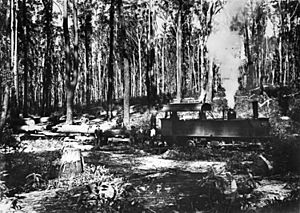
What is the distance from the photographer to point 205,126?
508cm

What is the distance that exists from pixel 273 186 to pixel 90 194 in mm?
1465

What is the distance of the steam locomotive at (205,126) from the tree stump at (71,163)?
1.48 meters

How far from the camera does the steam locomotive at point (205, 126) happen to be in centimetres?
451

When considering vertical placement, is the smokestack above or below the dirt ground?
above

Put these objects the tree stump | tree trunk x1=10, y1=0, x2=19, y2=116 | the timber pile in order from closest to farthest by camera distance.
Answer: the tree stump < the timber pile < tree trunk x1=10, y1=0, x2=19, y2=116

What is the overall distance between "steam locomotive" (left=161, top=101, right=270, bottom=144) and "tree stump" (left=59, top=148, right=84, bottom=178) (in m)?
1.48

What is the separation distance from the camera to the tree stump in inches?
131

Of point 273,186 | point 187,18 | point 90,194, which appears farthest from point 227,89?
point 187,18

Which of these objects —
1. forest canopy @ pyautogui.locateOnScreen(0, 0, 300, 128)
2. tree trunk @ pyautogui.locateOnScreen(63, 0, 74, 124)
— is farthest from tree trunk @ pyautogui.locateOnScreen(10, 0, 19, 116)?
tree trunk @ pyautogui.locateOnScreen(63, 0, 74, 124)

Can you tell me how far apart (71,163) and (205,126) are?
231cm

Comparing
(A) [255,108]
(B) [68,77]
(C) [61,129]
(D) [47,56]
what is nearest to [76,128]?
(C) [61,129]

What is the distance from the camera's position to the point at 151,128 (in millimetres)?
5832

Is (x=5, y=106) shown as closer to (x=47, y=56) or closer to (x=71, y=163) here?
(x=71, y=163)

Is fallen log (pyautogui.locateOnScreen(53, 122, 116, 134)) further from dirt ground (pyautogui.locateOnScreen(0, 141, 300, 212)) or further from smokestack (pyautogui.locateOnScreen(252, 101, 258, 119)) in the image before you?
smokestack (pyautogui.locateOnScreen(252, 101, 258, 119))
